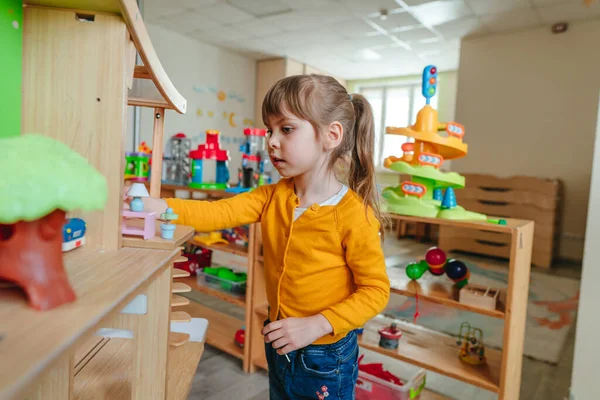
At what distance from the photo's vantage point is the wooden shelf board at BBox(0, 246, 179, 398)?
294 millimetres

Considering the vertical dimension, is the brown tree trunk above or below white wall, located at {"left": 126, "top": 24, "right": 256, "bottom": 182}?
below

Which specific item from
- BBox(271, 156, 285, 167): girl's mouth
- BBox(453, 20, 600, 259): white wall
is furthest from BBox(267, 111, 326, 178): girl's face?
BBox(453, 20, 600, 259): white wall

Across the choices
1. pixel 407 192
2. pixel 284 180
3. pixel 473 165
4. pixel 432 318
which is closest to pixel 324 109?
pixel 284 180

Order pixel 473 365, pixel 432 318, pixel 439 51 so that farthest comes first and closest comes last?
pixel 439 51 → pixel 432 318 → pixel 473 365

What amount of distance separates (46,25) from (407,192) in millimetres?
1291

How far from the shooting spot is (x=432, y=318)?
8.75ft

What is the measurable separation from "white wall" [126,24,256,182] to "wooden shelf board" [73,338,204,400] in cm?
405

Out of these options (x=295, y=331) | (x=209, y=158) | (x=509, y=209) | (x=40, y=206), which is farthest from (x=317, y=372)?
(x=509, y=209)

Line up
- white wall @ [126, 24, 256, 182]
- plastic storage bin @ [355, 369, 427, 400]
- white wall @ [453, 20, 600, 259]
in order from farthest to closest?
white wall @ [126, 24, 256, 182]
white wall @ [453, 20, 600, 259]
plastic storage bin @ [355, 369, 427, 400]

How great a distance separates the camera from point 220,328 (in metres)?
2.27

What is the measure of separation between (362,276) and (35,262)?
0.62 metres

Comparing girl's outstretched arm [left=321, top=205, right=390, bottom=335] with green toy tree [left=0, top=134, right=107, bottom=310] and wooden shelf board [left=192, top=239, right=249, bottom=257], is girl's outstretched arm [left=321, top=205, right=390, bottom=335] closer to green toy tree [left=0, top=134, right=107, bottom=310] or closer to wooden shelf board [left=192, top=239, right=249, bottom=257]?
green toy tree [left=0, top=134, right=107, bottom=310]

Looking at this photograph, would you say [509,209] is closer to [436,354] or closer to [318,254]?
[436,354]

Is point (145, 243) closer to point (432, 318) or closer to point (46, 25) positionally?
point (46, 25)
